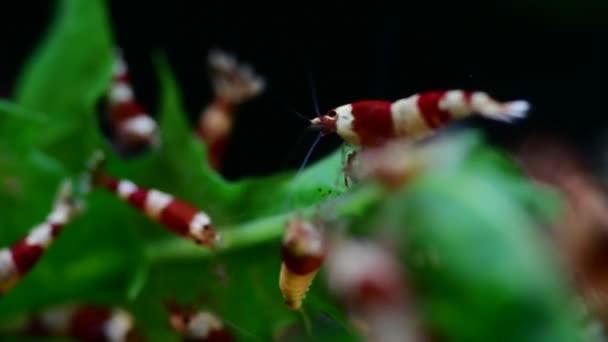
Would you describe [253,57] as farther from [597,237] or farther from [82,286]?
[597,237]

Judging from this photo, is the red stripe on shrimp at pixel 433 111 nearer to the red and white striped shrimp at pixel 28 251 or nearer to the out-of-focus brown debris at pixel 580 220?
the out-of-focus brown debris at pixel 580 220

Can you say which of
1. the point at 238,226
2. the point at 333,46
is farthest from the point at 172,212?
the point at 333,46

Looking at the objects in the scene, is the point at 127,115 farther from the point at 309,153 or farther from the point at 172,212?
the point at 309,153

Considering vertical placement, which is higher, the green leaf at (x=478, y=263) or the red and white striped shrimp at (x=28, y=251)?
the green leaf at (x=478, y=263)

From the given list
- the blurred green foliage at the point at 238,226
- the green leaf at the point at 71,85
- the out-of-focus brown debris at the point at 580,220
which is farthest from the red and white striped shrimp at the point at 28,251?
the out-of-focus brown debris at the point at 580,220

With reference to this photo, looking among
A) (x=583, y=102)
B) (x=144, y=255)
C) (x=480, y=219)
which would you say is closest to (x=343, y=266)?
(x=480, y=219)

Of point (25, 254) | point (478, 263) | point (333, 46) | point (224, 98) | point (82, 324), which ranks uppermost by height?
point (478, 263)
